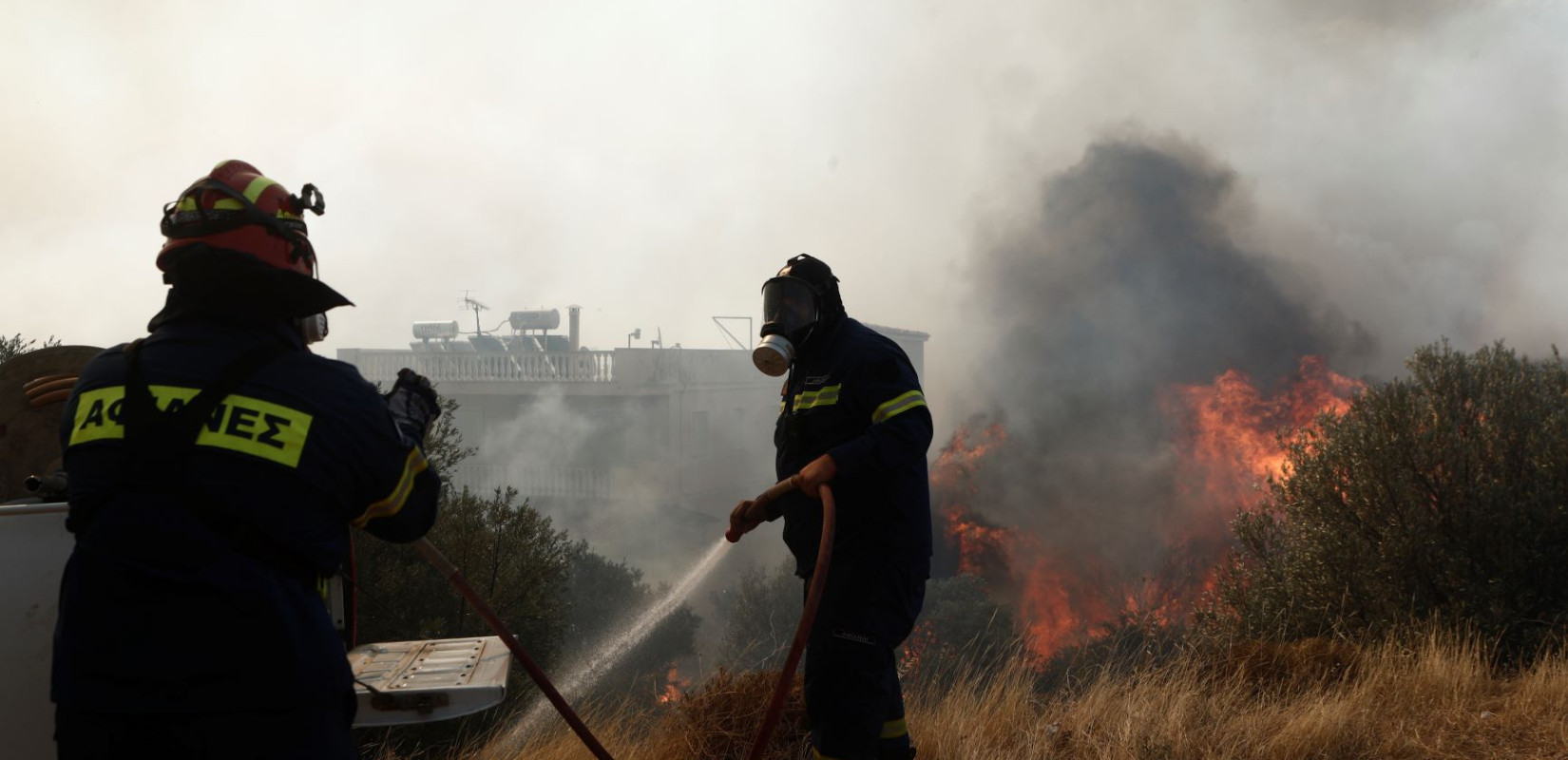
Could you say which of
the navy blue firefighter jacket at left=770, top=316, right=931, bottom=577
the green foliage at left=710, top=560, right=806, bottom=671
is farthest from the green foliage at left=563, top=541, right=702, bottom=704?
the navy blue firefighter jacket at left=770, top=316, right=931, bottom=577

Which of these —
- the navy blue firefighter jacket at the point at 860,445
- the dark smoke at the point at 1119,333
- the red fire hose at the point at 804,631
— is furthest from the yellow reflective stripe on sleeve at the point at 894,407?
the dark smoke at the point at 1119,333

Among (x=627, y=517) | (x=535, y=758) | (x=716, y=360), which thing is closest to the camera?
(x=535, y=758)

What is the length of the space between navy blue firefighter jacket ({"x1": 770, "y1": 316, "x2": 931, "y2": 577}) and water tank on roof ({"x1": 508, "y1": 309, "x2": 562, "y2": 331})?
4066 cm

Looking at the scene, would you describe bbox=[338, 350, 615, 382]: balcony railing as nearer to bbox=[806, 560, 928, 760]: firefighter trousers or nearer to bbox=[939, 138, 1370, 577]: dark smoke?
bbox=[939, 138, 1370, 577]: dark smoke

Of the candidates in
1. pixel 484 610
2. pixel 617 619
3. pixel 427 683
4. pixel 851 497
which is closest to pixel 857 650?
pixel 851 497

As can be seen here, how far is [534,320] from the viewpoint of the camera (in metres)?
42.9

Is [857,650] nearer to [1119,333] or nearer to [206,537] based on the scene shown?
[206,537]

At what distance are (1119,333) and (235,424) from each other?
48.1 metres

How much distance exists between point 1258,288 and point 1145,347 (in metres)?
5.76

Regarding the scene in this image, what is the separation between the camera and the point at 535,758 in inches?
165

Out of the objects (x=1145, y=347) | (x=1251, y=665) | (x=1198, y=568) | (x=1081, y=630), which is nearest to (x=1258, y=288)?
(x=1145, y=347)

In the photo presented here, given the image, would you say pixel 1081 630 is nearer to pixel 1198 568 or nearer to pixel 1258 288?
pixel 1198 568

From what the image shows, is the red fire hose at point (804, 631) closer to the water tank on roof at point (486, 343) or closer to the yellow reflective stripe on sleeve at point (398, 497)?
the yellow reflective stripe on sleeve at point (398, 497)

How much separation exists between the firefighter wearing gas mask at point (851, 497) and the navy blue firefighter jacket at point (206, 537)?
1675mm
